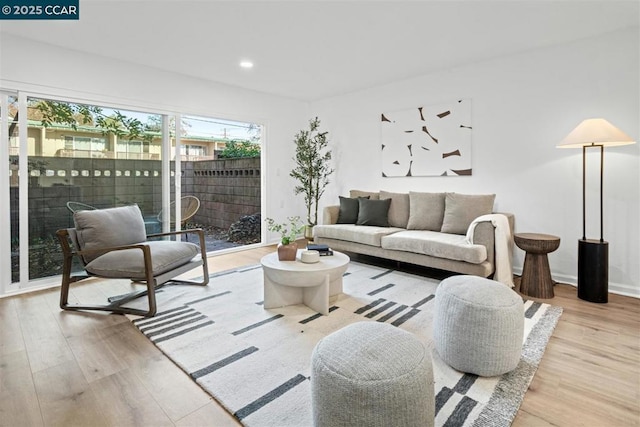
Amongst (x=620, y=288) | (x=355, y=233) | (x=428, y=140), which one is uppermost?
(x=428, y=140)

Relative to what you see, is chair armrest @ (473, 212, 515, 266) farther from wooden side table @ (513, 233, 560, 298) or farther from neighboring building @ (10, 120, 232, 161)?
neighboring building @ (10, 120, 232, 161)

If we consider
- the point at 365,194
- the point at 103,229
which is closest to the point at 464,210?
the point at 365,194

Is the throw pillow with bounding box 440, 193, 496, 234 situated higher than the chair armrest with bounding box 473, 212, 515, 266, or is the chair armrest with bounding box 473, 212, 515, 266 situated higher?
the throw pillow with bounding box 440, 193, 496, 234

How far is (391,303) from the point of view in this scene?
115 inches

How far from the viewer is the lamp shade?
2816mm

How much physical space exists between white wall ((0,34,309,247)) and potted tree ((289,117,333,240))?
0.18 metres

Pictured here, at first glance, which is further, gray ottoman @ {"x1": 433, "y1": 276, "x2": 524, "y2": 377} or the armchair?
the armchair

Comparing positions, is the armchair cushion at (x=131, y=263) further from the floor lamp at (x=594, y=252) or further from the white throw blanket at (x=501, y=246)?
the floor lamp at (x=594, y=252)

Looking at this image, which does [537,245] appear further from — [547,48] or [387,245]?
[547,48]

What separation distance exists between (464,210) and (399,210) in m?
0.86

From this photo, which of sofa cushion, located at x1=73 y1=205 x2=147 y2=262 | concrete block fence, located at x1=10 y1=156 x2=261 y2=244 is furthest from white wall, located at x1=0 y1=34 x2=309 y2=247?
sofa cushion, located at x1=73 y1=205 x2=147 y2=262

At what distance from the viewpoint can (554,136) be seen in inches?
140

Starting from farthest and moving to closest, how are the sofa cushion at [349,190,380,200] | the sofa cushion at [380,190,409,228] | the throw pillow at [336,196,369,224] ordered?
the sofa cushion at [349,190,380,200], the throw pillow at [336,196,369,224], the sofa cushion at [380,190,409,228]

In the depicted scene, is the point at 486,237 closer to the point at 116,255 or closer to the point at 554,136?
the point at 554,136
